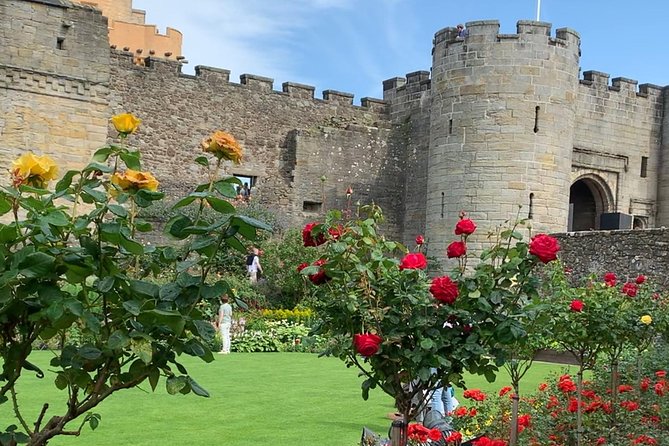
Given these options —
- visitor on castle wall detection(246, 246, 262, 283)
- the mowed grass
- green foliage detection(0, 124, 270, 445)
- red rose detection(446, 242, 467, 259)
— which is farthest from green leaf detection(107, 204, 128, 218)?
visitor on castle wall detection(246, 246, 262, 283)

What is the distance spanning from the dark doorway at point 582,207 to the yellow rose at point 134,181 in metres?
25.2

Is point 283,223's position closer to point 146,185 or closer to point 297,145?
point 297,145

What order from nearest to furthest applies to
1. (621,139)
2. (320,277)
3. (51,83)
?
1. (320,277)
2. (51,83)
3. (621,139)

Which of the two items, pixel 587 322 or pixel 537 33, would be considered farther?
pixel 537 33

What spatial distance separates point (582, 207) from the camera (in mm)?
27078

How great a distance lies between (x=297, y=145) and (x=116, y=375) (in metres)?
22.5

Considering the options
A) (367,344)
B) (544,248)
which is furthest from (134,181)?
(544,248)

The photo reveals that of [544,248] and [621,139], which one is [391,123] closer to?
[621,139]

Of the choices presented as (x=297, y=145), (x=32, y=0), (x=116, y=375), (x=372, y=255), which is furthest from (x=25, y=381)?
(x=297, y=145)

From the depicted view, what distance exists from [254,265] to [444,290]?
57.4ft

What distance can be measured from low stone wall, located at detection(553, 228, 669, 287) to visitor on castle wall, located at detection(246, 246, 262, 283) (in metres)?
7.31

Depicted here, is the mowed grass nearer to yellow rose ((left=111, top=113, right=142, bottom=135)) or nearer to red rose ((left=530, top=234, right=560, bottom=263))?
red rose ((left=530, top=234, right=560, bottom=263))

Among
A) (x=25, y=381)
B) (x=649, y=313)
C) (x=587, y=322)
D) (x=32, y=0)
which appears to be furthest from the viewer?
(x=32, y=0)

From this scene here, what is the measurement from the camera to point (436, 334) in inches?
176
